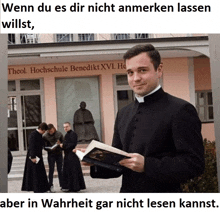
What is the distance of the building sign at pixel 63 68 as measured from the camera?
13.6 m

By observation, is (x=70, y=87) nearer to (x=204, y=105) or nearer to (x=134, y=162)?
(x=204, y=105)

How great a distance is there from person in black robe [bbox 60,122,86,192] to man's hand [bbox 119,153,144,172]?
6.34 meters

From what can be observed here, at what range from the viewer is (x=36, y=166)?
7820 millimetres

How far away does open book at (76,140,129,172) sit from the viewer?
1.70 meters

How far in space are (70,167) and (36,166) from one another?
0.71 metres

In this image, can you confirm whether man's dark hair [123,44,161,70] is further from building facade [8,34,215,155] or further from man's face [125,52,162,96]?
building facade [8,34,215,155]

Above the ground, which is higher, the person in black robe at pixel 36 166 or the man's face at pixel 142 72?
the man's face at pixel 142 72

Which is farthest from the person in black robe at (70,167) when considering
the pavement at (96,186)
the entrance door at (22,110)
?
the entrance door at (22,110)

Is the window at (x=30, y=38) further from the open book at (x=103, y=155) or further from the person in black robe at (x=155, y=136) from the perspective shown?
the open book at (x=103, y=155)

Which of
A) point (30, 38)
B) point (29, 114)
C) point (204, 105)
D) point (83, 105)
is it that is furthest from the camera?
point (204, 105)

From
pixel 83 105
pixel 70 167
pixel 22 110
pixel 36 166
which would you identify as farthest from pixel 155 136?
pixel 22 110

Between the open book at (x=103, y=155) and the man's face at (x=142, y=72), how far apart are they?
308 mm
